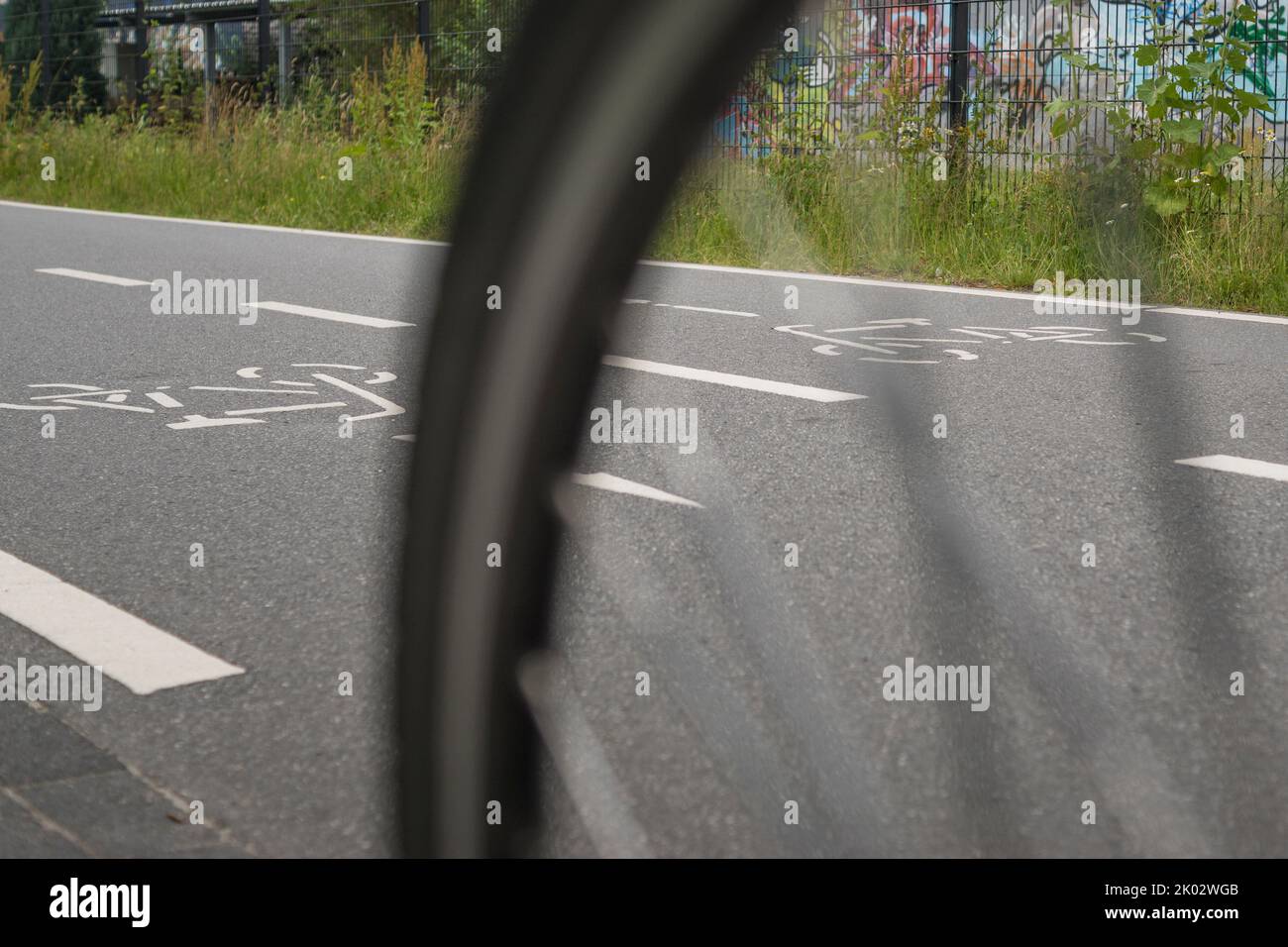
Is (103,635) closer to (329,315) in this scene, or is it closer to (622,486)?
(622,486)

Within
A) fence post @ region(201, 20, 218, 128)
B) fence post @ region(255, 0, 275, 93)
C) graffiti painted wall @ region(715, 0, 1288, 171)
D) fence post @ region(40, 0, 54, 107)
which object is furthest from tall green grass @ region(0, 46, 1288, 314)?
fence post @ region(40, 0, 54, 107)

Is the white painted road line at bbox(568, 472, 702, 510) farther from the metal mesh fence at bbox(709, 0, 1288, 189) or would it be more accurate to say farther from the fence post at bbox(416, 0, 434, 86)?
the fence post at bbox(416, 0, 434, 86)

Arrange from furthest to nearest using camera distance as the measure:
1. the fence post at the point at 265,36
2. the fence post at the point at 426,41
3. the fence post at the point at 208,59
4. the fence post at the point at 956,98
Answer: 1. the fence post at the point at 265,36
2. the fence post at the point at 208,59
3. the fence post at the point at 426,41
4. the fence post at the point at 956,98

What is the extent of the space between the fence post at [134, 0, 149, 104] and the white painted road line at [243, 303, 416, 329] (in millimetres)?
12277

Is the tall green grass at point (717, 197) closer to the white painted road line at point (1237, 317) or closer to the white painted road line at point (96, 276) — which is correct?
the white painted road line at point (1237, 317)

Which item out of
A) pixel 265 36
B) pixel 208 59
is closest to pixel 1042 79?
pixel 265 36

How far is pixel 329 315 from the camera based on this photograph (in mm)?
7996

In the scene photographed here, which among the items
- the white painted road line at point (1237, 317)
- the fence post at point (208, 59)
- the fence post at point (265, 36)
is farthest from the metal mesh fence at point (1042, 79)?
the fence post at point (265, 36)

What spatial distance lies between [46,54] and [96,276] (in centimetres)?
1379

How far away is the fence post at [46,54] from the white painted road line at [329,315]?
14.7 metres

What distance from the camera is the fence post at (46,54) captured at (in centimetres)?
2169

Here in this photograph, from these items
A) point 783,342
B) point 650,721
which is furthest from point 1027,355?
point 650,721
